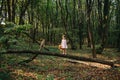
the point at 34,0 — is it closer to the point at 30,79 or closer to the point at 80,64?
the point at 80,64

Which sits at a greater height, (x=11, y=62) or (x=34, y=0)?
(x=34, y=0)

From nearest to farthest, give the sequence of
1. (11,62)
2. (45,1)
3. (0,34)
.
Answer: (0,34)
(11,62)
(45,1)

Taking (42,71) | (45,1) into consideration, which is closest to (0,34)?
(42,71)

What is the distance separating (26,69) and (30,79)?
2481 mm

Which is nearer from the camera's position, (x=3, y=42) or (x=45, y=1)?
(x=3, y=42)

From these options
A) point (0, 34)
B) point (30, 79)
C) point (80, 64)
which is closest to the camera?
point (30, 79)

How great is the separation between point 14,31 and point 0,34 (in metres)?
0.82

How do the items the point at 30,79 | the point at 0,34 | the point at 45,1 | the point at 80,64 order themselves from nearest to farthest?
the point at 30,79, the point at 0,34, the point at 80,64, the point at 45,1

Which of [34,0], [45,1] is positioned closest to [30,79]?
[34,0]

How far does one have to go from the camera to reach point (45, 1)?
48938mm

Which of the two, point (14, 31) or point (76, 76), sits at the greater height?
point (14, 31)

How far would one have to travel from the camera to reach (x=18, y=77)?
12.2 m

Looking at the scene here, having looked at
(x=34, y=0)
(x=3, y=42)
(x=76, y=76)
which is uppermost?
(x=34, y=0)

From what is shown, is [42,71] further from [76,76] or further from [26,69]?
[76,76]
